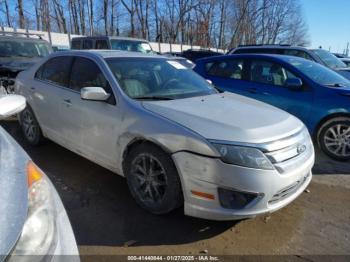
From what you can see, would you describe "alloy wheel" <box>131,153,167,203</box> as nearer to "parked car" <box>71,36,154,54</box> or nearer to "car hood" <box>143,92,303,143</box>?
"car hood" <box>143,92,303,143</box>

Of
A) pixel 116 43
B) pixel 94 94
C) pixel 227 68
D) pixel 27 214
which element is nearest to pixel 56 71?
pixel 94 94

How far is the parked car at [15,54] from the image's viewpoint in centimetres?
830

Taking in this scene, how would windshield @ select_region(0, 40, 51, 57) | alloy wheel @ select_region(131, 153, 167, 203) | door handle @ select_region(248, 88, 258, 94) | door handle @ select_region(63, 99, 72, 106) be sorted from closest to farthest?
alloy wheel @ select_region(131, 153, 167, 203)
door handle @ select_region(63, 99, 72, 106)
door handle @ select_region(248, 88, 258, 94)
windshield @ select_region(0, 40, 51, 57)

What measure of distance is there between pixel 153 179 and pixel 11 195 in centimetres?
181

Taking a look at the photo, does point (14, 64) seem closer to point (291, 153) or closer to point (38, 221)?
point (291, 153)

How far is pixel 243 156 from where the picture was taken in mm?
2744

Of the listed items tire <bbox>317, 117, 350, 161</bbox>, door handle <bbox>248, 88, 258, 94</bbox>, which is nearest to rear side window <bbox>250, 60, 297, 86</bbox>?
door handle <bbox>248, 88, 258, 94</bbox>

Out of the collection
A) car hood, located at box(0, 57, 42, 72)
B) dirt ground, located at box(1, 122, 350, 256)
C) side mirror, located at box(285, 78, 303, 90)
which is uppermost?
side mirror, located at box(285, 78, 303, 90)

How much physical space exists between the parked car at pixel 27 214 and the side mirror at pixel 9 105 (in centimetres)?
54

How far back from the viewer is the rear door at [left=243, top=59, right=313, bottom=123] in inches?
216

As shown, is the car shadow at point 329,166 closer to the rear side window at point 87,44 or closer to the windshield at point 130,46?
the windshield at point 130,46

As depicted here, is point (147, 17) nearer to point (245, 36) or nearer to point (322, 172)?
point (245, 36)

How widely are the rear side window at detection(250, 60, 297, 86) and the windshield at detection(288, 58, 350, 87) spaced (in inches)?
8.8

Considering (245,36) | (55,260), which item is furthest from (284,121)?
(245,36)
